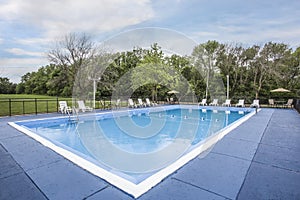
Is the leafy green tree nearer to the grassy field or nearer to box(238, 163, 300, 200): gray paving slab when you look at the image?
the grassy field

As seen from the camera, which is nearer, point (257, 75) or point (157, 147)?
point (157, 147)

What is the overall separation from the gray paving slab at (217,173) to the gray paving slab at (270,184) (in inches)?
3.7

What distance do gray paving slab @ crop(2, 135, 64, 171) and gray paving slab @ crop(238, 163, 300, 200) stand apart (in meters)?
2.86

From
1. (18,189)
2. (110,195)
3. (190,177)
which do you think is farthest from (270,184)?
(18,189)

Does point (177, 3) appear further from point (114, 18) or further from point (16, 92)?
point (16, 92)

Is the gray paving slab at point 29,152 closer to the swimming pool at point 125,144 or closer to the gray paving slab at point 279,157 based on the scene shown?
the swimming pool at point 125,144

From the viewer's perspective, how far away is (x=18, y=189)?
6.99 ft

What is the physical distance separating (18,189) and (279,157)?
389 centimetres

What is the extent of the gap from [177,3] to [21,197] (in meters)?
9.05

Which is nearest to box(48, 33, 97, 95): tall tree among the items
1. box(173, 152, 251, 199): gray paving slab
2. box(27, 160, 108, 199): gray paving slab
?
box(27, 160, 108, 199): gray paving slab

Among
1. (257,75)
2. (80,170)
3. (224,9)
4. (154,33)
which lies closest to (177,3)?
(224,9)

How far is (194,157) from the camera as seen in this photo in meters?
3.21

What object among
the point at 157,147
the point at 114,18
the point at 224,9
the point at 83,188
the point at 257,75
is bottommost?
the point at 157,147

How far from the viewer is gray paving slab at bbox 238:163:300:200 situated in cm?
203
